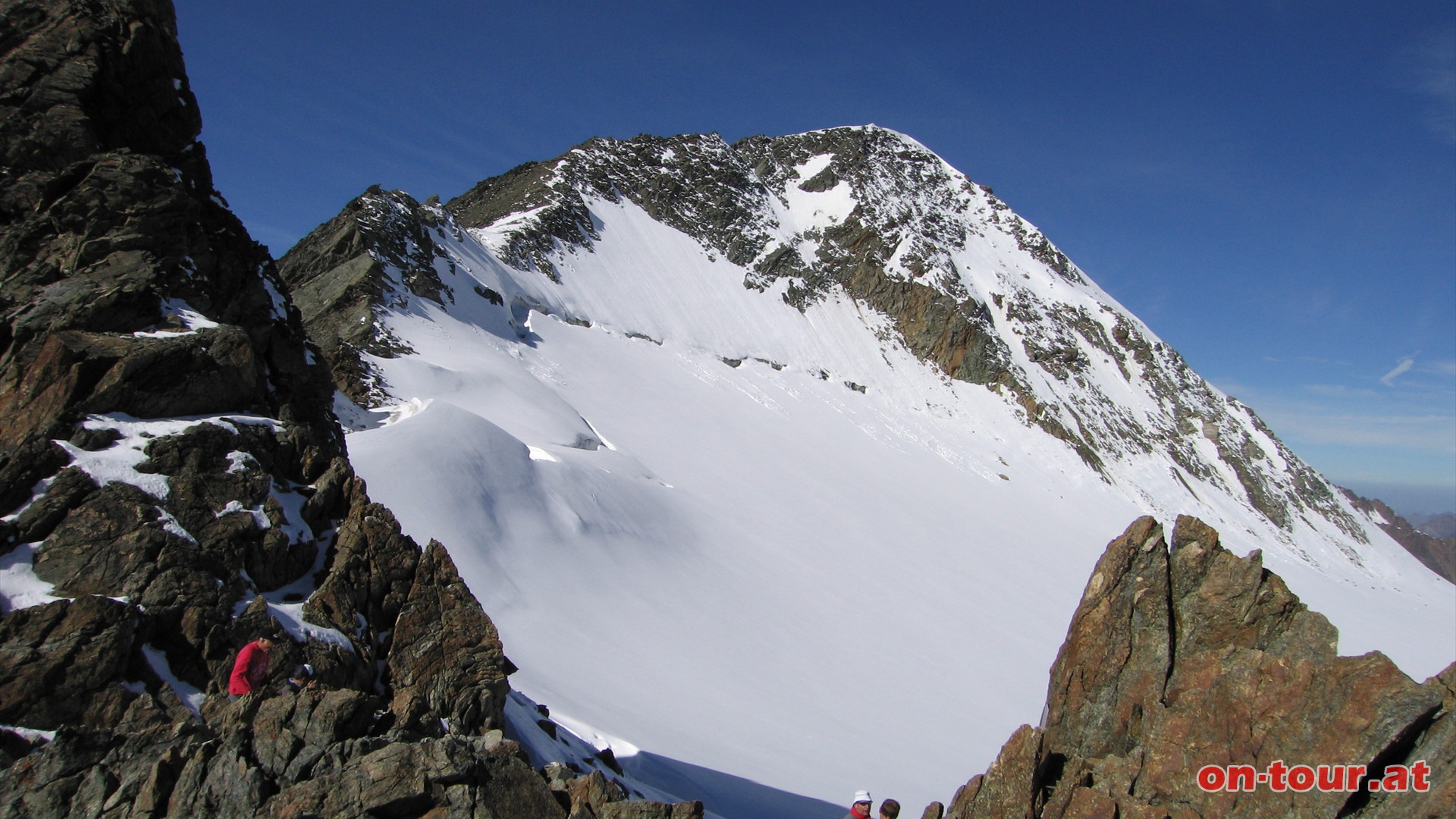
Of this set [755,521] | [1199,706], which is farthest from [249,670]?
[755,521]

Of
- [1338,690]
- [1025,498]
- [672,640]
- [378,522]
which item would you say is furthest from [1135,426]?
[378,522]

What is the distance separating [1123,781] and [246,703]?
808cm

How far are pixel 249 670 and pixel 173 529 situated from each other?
77.4 inches

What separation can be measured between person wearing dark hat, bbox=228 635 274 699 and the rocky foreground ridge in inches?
6.8

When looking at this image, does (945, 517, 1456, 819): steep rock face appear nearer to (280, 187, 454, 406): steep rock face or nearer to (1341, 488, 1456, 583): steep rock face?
(280, 187, 454, 406): steep rock face

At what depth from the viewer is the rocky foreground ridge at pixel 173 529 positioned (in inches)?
215

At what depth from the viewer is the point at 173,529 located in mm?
7000

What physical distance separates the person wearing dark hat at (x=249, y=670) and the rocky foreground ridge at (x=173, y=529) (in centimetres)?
17

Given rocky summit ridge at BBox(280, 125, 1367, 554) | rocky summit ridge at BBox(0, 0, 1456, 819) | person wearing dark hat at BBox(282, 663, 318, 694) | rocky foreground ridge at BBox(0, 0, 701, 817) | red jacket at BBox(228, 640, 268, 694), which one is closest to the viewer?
rocky foreground ridge at BBox(0, 0, 701, 817)

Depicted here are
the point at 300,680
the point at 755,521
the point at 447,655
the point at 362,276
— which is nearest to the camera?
the point at 300,680

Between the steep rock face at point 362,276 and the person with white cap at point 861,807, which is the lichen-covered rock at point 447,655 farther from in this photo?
the steep rock face at point 362,276

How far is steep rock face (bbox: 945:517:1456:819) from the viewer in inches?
240

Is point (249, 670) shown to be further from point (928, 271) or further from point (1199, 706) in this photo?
point (928, 271)

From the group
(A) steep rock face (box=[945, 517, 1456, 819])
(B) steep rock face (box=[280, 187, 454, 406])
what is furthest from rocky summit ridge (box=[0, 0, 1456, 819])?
(B) steep rock face (box=[280, 187, 454, 406])
